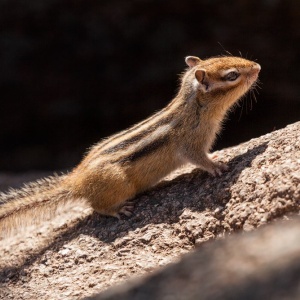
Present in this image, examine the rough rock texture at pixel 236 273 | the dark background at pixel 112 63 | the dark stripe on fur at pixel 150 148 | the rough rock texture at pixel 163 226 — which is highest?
the dark background at pixel 112 63

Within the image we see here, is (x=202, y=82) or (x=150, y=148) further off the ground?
(x=202, y=82)

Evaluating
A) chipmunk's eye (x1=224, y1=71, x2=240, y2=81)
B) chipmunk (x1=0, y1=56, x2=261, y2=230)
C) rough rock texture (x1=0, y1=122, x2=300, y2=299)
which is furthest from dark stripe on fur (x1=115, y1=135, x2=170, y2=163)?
chipmunk's eye (x1=224, y1=71, x2=240, y2=81)

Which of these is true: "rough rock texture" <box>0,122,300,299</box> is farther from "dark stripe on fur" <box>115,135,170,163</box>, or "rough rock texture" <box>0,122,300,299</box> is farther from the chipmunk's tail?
"dark stripe on fur" <box>115,135,170,163</box>

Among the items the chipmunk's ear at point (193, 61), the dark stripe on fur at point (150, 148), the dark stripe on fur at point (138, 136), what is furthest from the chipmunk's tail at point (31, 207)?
the chipmunk's ear at point (193, 61)

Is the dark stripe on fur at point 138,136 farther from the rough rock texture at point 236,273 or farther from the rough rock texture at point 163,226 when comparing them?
the rough rock texture at point 236,273

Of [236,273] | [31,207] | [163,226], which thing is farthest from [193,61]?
[236,273]

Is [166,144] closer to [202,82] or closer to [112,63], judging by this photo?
[202,82]

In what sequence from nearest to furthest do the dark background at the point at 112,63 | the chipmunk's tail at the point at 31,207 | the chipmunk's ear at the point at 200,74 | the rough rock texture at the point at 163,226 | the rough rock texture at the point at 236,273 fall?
the rough rock texture at the point at 236,273 → the rough rock texture at the point at 163,226 → the chipmunk's ear at the point at 200,74 → the chipmunk's tail at the point at 31,207 → the dark background at the point at 112,63
